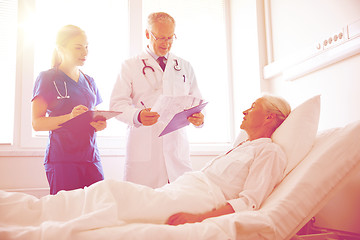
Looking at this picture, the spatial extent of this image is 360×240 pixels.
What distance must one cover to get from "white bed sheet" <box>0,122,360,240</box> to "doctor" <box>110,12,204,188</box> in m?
0.77

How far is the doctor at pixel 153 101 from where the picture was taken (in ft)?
6.50

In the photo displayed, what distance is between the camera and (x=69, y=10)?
2875 millimetres

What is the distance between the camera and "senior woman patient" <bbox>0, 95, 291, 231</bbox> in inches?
43.3

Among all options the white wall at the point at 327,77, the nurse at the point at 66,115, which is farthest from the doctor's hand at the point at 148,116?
the white wall at the point at 327,77

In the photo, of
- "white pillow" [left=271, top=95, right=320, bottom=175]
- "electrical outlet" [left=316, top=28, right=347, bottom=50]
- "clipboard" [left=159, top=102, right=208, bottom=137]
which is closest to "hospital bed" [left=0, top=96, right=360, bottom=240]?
"white pillow" [left=271, top=95, right=320, bottom=175]

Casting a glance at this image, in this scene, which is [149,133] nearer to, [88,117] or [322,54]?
[88,117]

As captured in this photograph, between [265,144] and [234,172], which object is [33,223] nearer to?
[234,172]

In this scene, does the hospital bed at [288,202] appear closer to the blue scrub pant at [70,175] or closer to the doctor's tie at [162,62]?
the blue scrub pant at [70,175]

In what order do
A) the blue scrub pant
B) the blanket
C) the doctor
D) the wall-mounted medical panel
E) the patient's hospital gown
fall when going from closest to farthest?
1. the blanket
2. the patient's hospital gown
3. the blue scrub pant
4. the wall-mounted medical panel
5. the doctor

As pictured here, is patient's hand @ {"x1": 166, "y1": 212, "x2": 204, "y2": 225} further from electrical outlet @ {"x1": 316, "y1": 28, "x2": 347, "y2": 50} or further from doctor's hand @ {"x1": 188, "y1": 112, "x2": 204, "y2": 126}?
electrical outlet @ {"x1": 316, "y1": 28, "x2": 347, "y2": 50}

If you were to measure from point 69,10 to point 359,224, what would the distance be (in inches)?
108

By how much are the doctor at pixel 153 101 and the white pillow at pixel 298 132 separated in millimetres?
536

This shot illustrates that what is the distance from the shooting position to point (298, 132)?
149 centimetres

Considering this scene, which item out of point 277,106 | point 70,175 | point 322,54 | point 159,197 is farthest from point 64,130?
point 322,54
